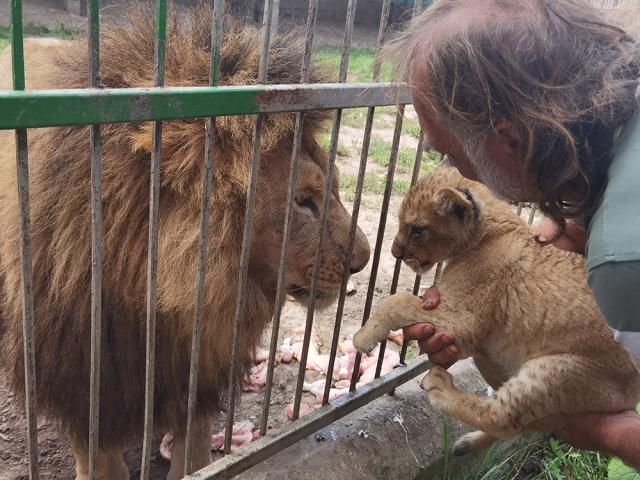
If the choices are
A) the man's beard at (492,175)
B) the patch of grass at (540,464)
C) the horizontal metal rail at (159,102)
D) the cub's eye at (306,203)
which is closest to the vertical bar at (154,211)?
the horizontal metal rail at (159,102)

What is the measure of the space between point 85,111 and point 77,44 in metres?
0.79

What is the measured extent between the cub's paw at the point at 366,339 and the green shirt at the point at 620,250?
0.91m

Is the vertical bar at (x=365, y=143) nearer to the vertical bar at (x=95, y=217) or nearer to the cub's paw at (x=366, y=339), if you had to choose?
the cub's paw at (x=366, y=339)

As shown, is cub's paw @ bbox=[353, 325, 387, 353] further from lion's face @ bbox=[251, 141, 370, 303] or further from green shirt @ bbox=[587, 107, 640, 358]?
green shirt @ bbox=[587, 107, 640, 358]

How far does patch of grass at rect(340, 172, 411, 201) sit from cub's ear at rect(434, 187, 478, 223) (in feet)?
8.44

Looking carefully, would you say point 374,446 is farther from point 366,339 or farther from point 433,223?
point 433,223

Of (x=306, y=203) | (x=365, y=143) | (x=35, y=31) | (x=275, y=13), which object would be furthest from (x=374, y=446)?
(x=35, y=31)

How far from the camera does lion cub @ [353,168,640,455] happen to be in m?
1.90

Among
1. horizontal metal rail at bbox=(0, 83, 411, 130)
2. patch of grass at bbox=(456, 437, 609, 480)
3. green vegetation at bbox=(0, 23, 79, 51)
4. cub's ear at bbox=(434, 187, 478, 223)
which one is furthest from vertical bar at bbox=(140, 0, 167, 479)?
green vegetation at bbox=(0, 23, 79, 51)

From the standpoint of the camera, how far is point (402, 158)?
5812mm

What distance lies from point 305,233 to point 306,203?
0.28 ft

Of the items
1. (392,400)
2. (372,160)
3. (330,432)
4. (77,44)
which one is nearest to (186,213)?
(77,44)

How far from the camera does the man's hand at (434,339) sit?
200cm

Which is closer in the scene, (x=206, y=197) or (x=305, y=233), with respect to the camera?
(x=206, y=197)
